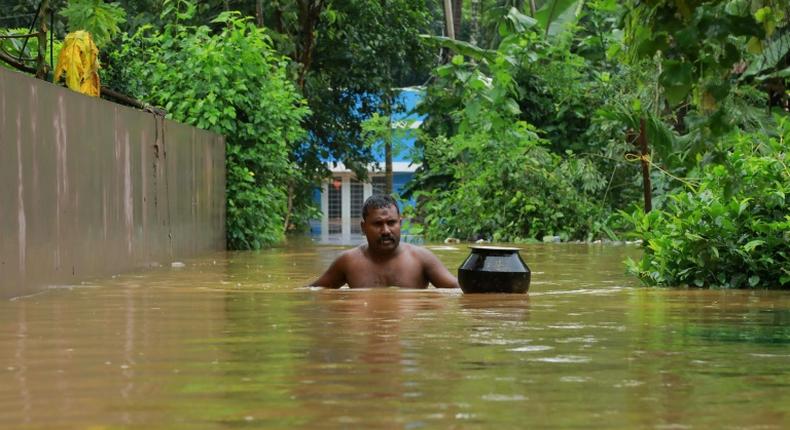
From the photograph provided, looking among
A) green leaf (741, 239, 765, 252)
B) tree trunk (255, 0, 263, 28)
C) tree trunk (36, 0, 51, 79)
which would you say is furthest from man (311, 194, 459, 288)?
tree trunk (255, 0, 263, 28)

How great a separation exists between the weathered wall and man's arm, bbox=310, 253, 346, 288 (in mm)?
2069

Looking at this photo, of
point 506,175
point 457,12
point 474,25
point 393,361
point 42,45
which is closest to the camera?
point 393,361

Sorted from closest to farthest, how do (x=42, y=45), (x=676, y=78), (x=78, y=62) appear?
(x=676, y=78) → (x=78, y=62) → (x=42, y=45)

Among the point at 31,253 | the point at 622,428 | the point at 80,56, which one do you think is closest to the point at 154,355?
the point at 622,428

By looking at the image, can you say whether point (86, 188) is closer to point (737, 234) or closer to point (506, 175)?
point (737, 234)

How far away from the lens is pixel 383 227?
10.6 meters

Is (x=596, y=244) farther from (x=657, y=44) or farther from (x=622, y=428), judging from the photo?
(x=622, y=428)

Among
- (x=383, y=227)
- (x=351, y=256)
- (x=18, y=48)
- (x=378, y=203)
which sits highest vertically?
(x=18, y=48)

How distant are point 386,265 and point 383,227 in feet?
1.14

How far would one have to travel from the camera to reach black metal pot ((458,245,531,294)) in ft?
32.2

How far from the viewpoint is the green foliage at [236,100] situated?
64.7 ft

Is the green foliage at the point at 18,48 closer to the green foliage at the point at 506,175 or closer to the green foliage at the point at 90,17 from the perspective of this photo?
the green foliage at the point at 90,17

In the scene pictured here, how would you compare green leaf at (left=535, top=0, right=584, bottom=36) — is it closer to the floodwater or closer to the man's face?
the man's face

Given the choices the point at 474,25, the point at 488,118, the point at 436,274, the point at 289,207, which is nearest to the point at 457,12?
the point at 474,25
